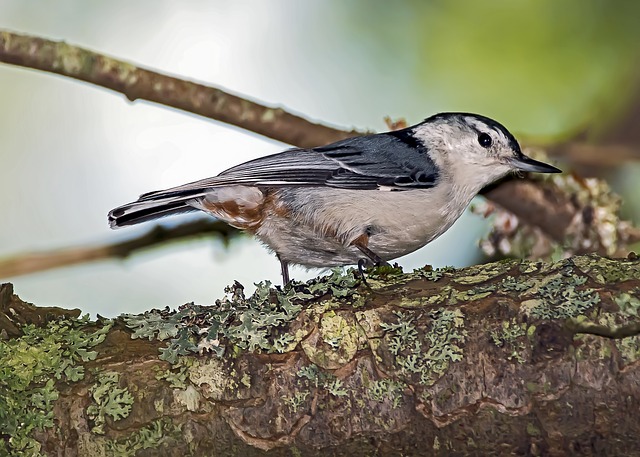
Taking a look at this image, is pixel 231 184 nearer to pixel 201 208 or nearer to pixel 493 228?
pixel 201 208

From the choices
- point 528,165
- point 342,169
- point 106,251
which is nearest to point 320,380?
point 342,169

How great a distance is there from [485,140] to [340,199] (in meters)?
0.73

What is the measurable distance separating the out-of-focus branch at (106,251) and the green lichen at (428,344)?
205cm

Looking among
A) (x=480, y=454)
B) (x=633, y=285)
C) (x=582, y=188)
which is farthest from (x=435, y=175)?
(x=480, y=454)

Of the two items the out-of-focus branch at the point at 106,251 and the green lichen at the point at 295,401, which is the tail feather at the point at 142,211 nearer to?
the out-of-focus branch at the point at 106,251

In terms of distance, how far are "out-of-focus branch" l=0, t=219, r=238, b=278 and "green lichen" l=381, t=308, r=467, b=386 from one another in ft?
6.74

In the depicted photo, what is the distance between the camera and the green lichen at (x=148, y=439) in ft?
5.92

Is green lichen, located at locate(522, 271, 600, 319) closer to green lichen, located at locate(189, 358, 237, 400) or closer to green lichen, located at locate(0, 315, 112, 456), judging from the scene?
green lichen, located at locate(189, 358, 237, 400)

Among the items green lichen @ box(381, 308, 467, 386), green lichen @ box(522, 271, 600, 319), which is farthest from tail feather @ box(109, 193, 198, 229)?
green lichen @ box(522, 271, 600, 319)

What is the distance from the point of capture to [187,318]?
2.04 metres

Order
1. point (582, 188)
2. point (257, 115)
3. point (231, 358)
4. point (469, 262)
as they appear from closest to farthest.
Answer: point (231, 358), point (257, 115), point (582, 188), point (469, 262)

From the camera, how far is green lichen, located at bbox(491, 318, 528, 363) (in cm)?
178

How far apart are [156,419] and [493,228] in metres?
2.45

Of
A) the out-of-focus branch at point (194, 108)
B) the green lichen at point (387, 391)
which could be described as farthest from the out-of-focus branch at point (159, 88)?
the green lichen at point (387, 391)
